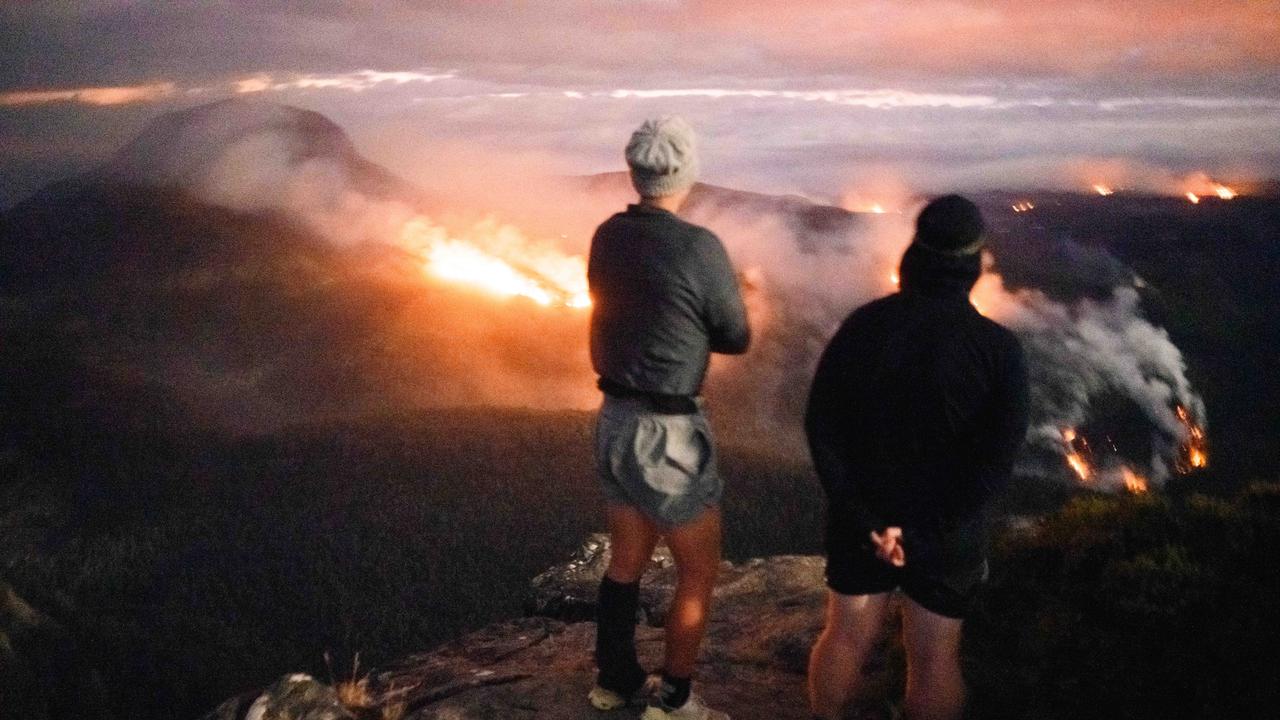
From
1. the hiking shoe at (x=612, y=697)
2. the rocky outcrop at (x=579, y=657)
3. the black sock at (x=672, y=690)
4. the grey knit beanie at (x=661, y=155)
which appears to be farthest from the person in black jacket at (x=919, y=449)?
the rocky outcrop at (x=579, y=657)

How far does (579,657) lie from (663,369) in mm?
3825

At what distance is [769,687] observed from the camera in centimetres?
567

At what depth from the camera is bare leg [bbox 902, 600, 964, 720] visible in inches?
118

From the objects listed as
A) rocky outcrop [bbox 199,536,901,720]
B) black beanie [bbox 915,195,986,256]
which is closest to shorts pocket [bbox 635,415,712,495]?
black beanie [bbox 915,195,986,256]

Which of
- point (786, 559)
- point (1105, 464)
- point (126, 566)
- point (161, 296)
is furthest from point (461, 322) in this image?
point (1105, 464)

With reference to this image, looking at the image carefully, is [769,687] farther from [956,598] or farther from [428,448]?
[428,448]

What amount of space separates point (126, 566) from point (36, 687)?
3120 mm

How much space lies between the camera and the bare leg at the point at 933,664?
3.00 m

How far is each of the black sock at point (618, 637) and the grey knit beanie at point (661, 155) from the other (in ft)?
6.43

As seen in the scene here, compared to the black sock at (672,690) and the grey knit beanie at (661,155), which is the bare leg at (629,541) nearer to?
the black sock at (672,690)

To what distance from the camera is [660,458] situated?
11.5 ft

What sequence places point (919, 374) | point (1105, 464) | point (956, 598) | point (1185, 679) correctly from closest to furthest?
point (919, 374) → point (956, 598) → point (1185, 679) → point (1105, 464)

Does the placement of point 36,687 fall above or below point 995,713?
below

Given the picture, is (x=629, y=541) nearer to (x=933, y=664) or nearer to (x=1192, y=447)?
(x=933, y=664)
